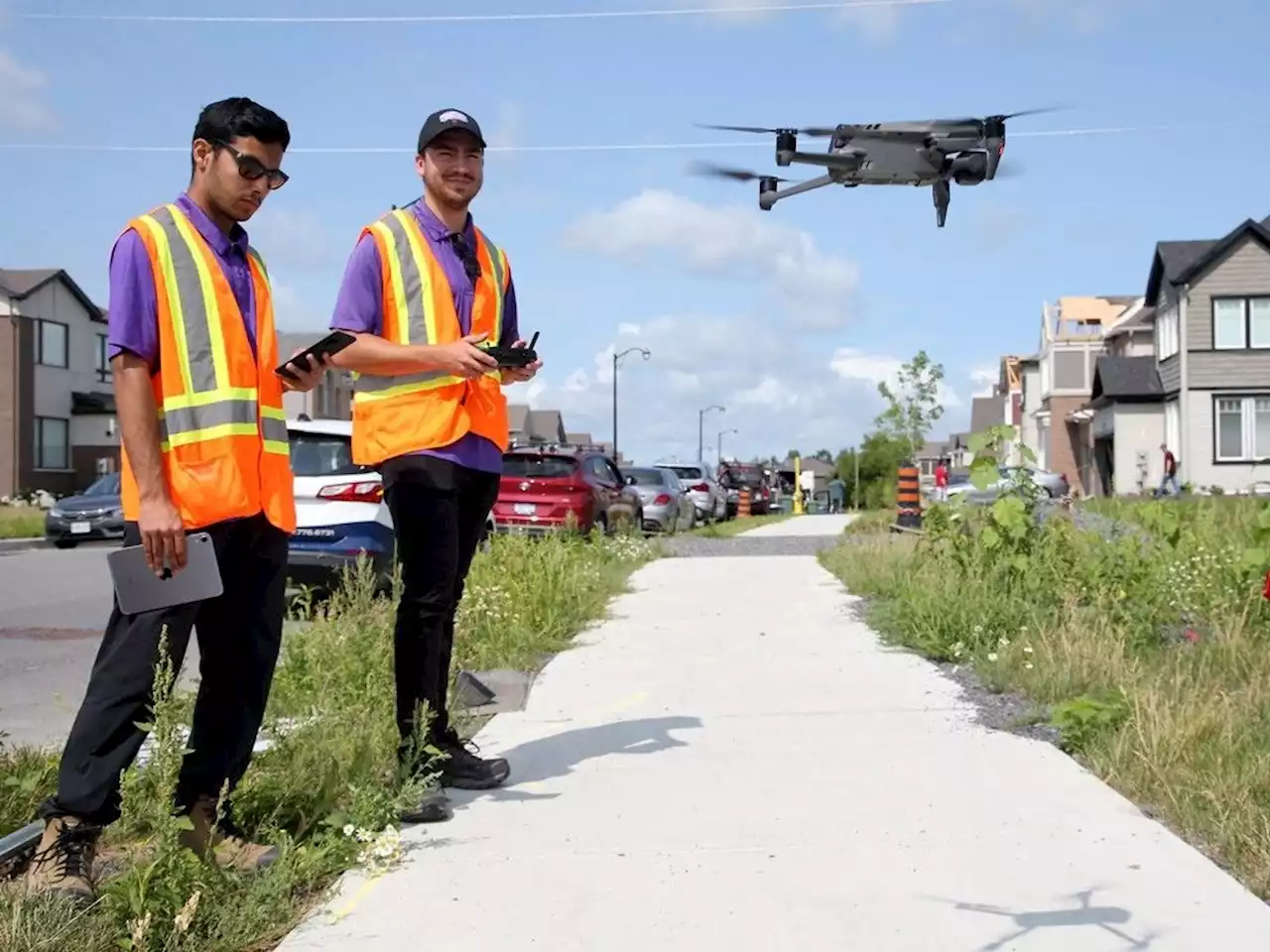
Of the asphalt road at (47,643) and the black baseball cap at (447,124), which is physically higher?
the black baseball cap at (447,124)

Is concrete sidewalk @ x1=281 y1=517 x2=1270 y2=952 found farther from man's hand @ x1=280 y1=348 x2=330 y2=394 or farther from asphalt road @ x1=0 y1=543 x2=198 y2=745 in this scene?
asphalt road @ x1=0 y1=543 x2=198 y2=745

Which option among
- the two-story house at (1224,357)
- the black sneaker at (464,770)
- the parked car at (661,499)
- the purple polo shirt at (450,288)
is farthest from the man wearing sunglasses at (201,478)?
the two-story house at (1224,357)

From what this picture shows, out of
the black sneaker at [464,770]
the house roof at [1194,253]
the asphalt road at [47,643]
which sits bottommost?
the asphalt road at [47,643]

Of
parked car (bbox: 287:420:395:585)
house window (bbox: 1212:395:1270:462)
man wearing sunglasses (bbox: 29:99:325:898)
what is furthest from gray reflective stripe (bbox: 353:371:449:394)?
house window (bbox: 1212:395:1270:462)

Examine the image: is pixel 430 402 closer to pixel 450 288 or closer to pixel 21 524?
pixel 450 288

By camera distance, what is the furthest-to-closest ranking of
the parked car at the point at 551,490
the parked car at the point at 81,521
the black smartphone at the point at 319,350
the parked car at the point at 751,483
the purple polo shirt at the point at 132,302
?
the parked car at the point at 751,483 → the parked car at the point at 81,521 → the parked car at the point at 551,490 → the black smartphone at the point at 319,350 → the purple polo shirt at the point at 132,302

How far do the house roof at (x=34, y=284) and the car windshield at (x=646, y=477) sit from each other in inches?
1069

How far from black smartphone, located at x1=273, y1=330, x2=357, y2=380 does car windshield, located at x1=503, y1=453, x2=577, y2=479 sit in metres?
13.5

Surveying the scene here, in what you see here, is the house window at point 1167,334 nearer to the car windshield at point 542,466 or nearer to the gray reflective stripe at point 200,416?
the car windshield at point 542,466

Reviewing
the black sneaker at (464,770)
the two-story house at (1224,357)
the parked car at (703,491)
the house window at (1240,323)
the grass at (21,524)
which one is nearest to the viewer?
the black sneaker at (464,770)

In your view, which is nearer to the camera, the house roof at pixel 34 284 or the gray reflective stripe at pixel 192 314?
the gray reflective stripe at pixel 192 314

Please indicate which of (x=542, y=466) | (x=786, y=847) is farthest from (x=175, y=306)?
(x=542, y=466)

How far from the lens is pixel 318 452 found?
10789 millimetres

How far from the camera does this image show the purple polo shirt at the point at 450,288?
459cm
